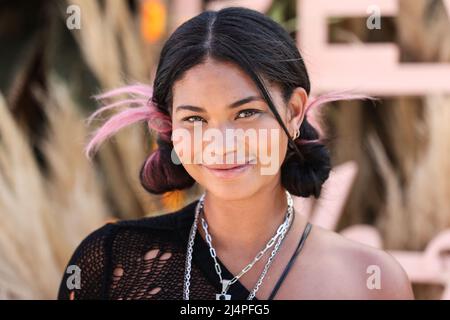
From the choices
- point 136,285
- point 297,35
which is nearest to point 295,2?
point 297,35

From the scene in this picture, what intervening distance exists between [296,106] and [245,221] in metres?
0.23

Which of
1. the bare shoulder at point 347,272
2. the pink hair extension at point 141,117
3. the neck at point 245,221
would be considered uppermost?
the pink hair extension at point 141,117

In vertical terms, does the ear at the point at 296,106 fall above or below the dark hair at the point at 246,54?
below

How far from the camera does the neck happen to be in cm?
150

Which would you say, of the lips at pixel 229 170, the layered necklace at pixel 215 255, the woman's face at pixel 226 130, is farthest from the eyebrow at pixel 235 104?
the layered necklace at pixel 215 255

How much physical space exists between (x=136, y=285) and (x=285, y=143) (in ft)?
1.23

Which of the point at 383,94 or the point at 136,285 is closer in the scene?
the point at 136,285

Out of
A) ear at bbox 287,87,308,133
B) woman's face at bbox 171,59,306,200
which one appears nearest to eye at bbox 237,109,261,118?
woman's face at bbox 171,59,306,200

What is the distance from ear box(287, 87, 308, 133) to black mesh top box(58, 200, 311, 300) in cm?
21

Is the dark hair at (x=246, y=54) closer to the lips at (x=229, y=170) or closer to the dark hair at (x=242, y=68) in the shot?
the dark hair at (x=242, y=68)

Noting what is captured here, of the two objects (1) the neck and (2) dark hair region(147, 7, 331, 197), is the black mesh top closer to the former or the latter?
(1) the neck

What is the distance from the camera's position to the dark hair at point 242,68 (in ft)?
4.54
